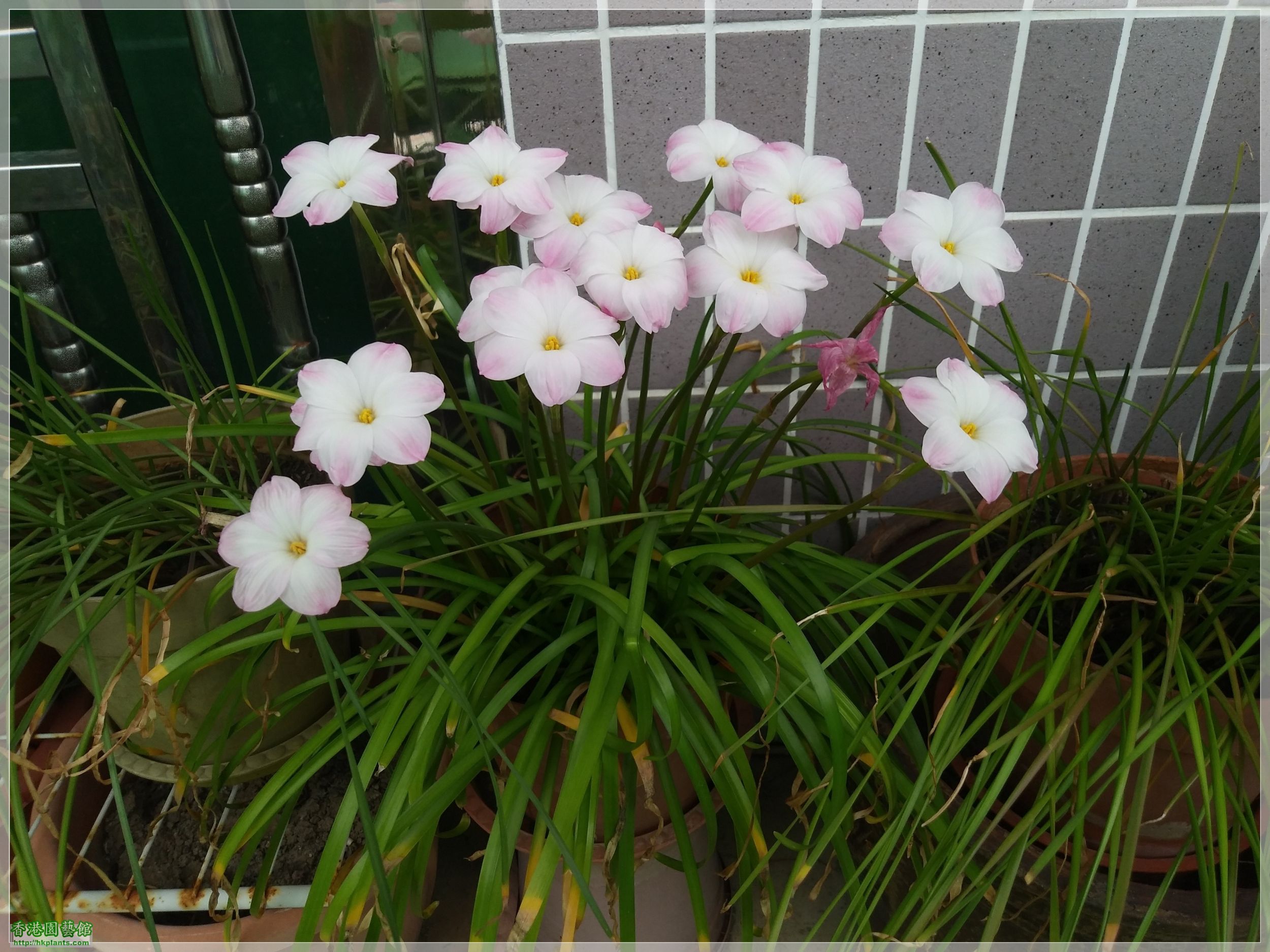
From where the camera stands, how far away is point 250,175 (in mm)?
1010

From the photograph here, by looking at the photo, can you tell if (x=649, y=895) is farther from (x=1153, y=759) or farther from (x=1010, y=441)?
(x=1010, y=441)

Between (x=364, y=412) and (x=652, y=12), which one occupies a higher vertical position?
(x=652, y=12)

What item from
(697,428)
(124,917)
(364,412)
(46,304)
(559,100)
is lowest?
(124,917)

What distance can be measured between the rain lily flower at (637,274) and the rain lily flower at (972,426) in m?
0.14

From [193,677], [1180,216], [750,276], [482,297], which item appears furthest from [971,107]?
[193,677]

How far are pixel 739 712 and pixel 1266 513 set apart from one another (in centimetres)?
43

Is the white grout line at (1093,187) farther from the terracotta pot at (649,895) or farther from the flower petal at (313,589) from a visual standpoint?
the flower petal at (313,589)

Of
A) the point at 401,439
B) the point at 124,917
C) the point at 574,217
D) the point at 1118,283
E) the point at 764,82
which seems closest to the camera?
the point at 401,439

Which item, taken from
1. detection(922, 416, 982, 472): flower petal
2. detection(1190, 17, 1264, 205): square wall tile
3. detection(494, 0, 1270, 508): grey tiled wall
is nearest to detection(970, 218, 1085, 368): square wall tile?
detection(494, 0, 1270, 508): grey tiled wall

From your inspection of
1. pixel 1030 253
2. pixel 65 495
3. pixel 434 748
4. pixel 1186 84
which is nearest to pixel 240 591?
pixel 434 748

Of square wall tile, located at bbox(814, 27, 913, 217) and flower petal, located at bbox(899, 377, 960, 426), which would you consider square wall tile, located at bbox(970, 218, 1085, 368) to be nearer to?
square wall tile, located at bbox(814, 27, 913, 217)

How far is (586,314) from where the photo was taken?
49 centimetres

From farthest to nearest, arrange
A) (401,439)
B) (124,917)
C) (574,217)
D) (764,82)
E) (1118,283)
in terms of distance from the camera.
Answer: (1118,283), (764,82), (124,917), (574,217), (401,439)

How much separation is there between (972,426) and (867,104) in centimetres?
51
